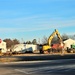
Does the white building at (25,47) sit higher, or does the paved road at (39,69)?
the white building at (25,47)

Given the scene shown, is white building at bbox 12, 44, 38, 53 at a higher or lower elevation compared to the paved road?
higher

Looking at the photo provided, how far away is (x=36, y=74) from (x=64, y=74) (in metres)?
2.01

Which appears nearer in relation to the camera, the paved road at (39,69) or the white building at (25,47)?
the paved road at (39,69)

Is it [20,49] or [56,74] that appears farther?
[20,49]

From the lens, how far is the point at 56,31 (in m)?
99.2

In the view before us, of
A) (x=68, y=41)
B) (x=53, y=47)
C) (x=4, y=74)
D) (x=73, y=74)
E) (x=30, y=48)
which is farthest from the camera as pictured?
(x=68, y=41)

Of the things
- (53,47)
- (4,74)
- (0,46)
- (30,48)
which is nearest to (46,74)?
(4,74)

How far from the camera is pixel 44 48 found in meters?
103

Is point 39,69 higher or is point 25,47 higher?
point 25,47

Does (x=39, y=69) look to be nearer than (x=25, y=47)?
Yes

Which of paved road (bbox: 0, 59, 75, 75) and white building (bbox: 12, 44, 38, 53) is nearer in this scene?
paved road (bbox: 0, 59, 75, 75)

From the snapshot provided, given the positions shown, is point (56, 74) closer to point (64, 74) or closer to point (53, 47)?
point (64, 74)

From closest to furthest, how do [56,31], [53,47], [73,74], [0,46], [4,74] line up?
1. [73,74]
2. [4,74]
3. [56,31]
4. [53,47]
5. [0,46]

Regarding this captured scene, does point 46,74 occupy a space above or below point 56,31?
below
